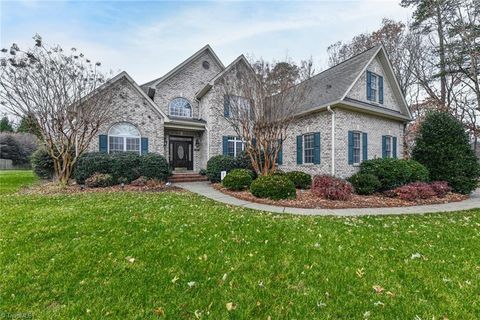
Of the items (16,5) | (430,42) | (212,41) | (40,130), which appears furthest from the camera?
(430,42)

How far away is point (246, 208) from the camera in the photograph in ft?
23.5

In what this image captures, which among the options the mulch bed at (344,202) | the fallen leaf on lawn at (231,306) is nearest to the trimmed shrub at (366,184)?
the mulch bed at (344,202)

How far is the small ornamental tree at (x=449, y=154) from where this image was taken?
10.6m

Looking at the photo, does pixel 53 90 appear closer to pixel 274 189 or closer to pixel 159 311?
pixel 274 189

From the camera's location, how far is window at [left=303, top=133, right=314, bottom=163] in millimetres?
12609

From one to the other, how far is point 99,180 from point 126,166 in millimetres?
1337

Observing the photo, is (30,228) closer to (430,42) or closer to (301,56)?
(301,56)

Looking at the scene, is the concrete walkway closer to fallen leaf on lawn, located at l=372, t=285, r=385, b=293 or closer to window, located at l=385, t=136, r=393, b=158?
fallen leaf on lawn, located at l=372, t=285, r=385, b=293

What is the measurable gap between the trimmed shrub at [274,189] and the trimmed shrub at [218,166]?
4.44 meters

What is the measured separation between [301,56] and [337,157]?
5.14 meters

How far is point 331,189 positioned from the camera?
8398mm

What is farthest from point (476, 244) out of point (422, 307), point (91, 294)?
point (91, 294)

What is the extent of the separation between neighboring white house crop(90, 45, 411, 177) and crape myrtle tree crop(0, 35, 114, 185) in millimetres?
1462

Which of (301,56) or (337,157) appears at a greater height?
(301,56)
